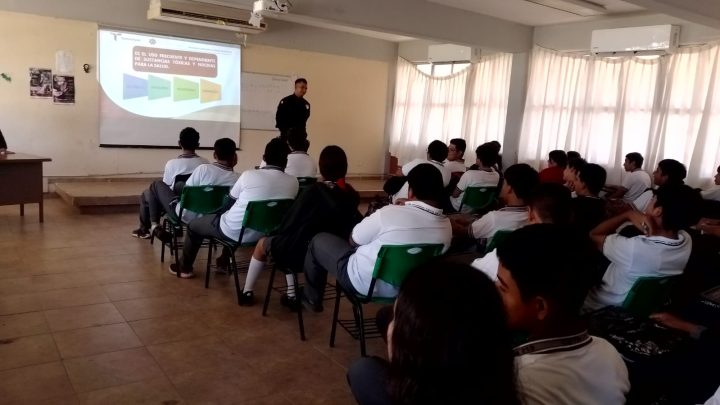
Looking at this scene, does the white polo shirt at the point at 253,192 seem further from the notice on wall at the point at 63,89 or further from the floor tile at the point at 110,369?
the notice on wall at the point at 63,89

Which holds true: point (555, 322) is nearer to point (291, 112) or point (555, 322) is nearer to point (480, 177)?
point (480, 177)

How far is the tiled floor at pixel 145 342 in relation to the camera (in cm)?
251

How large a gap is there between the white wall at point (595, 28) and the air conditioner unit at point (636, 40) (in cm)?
12

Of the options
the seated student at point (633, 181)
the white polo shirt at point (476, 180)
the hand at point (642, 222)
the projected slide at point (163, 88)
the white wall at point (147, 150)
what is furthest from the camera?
the projected slide at point (163, 88)

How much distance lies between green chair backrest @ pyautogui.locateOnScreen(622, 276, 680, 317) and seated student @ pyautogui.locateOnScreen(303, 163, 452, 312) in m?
0.84

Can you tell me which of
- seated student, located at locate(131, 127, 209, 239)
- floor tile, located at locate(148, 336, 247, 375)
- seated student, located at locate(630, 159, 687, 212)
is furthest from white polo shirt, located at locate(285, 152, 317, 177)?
seated student, located at locate(630, 159, 687, 212)

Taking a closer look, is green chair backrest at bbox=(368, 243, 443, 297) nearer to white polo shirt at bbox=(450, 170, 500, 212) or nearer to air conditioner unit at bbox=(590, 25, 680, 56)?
white polo shirt at bbox=(450, 170, 500, 212)

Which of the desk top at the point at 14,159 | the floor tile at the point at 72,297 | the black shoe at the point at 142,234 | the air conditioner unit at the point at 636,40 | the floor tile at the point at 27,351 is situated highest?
the air conditioner unit at the point at 636,40

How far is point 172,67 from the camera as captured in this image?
25.7ft

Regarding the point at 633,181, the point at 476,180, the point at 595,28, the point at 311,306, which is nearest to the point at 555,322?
the point at 311,306

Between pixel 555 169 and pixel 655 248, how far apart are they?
339 centimetres

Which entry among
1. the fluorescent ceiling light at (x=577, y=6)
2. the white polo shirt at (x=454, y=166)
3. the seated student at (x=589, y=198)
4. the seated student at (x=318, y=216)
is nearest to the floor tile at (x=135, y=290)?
the seated student at (x=318, y=216)

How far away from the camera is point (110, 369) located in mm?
2660

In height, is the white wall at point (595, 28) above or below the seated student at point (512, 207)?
above
